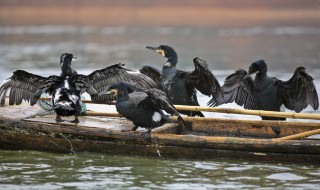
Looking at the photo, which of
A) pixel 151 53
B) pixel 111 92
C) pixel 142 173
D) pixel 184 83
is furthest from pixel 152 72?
pixel 151 53

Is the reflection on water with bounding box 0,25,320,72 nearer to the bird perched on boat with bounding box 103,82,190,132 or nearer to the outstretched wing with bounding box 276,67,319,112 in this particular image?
the outstretched wing with bounding box 276,67,319,112

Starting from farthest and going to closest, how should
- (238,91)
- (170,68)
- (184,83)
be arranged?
(238,91) → (170,68) → (184,83)

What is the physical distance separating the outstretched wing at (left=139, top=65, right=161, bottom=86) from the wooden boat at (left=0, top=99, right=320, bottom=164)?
41.3 inches

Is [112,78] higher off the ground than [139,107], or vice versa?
[112,78]

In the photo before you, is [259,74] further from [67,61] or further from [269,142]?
[67,61]

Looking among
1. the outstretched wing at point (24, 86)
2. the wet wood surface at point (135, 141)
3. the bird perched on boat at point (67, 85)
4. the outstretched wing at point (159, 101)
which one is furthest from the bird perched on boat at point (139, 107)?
the outstretched wing at point (24, 86)

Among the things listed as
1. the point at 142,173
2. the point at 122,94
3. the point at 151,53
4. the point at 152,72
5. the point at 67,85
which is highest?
the point at 151,53

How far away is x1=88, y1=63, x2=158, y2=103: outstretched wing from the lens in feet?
41.0

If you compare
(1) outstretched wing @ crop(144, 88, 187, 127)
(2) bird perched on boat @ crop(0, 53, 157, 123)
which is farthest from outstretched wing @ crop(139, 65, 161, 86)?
(1) outstretched wing @ crop(144, 88, 187, 127)

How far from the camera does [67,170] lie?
11.3 metres

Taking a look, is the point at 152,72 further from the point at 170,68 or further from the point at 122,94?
the point at 122,94

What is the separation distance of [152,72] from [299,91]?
2454mm

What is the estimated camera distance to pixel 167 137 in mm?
11586

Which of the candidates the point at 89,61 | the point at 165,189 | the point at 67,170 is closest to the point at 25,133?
the point at 67,170
